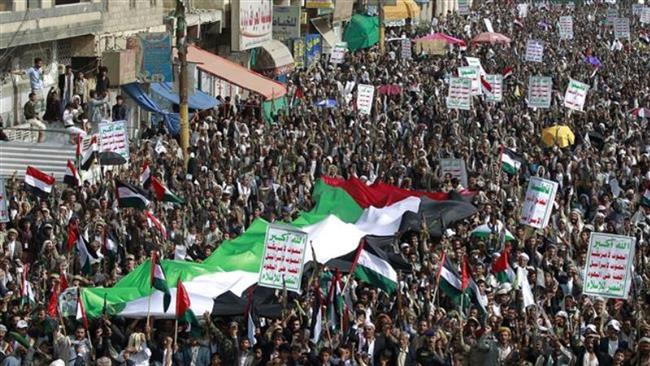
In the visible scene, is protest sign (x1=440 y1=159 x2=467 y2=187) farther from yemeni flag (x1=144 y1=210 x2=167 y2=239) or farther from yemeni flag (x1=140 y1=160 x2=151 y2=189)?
yemeni flag (x1=144 y1=210 x2=167 y2=239)

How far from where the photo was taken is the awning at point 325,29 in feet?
195

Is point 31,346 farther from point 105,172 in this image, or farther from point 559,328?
point 105,172

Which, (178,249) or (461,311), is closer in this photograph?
(461,311)

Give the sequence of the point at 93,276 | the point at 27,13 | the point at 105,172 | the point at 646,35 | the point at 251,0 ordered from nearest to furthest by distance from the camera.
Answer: the point at 93,276
the point at 105,172
the point at 27,13
the point at 251,0
the point at 646,35

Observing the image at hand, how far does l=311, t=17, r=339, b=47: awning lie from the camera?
5938 cm

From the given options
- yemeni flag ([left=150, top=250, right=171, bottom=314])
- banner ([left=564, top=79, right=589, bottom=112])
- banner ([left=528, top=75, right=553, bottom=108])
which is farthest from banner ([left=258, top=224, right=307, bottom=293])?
banner ([left=528, top=75, right=553, bottom=108])

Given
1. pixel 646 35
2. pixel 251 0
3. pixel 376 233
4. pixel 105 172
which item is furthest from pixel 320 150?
pixel 646 35

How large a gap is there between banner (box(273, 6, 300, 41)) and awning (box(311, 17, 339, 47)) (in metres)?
7.03

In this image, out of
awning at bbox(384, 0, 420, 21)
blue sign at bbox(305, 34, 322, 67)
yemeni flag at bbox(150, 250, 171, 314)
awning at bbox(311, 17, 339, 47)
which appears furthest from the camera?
awning at bbox(384, 0, 420, 21)

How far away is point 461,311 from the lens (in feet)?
65.0

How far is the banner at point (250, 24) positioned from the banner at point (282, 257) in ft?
90.1

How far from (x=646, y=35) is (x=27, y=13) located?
1525 inches

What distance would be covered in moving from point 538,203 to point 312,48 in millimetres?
34282

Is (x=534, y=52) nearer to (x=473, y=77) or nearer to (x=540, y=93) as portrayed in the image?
(x=473, y=77)
